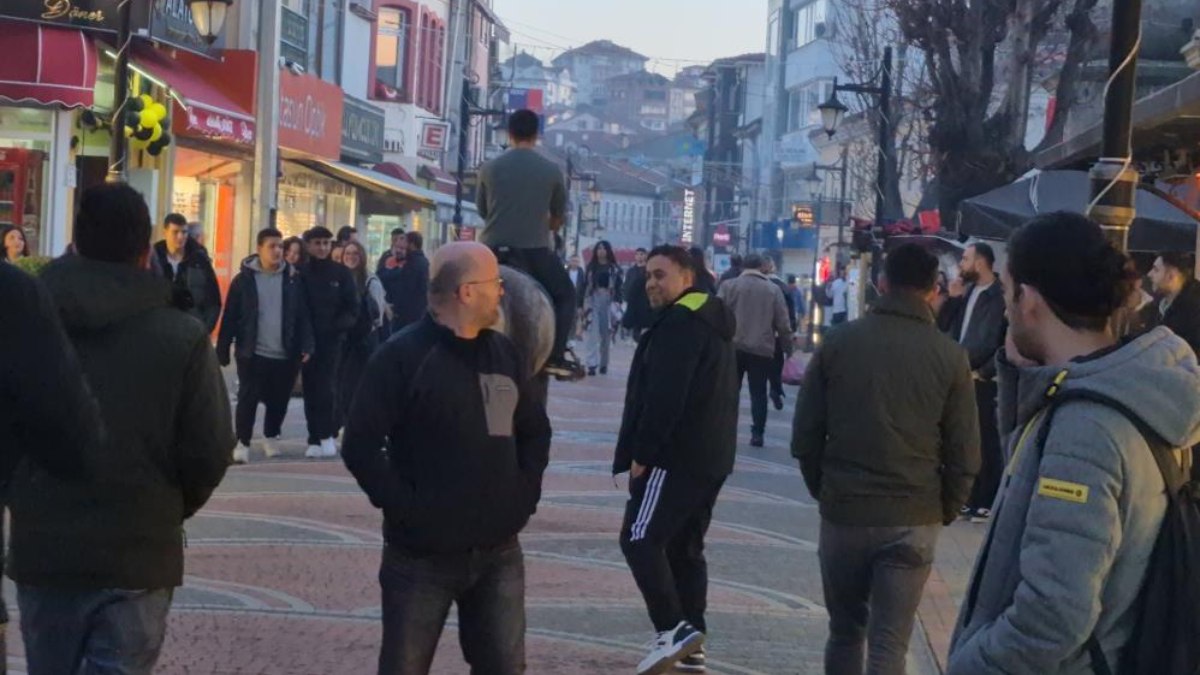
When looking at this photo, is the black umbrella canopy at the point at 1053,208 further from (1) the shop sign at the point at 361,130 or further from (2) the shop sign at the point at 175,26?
(1) the shop sign at the point at 361,130

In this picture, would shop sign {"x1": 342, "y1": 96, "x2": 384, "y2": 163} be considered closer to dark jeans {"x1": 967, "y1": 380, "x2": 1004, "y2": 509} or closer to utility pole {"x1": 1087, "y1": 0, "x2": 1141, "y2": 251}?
dark jeans {"x1": 967, "y1": 380, "x2": 1004, "y2": 509}

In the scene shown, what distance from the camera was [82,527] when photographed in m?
5.12

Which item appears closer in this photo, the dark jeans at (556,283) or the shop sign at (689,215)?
the dark jeans at (556,283)

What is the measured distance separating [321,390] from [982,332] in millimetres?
5855

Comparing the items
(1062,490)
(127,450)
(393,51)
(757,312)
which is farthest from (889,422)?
(393,51)

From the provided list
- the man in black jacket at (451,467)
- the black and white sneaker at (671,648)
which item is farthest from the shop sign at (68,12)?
the man in black jacket at (451,467)

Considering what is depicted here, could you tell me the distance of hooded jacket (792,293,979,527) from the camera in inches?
275

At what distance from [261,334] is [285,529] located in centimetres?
365

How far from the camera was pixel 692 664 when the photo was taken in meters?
8.57

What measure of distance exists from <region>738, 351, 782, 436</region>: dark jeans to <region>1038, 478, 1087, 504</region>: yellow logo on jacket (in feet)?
50.9

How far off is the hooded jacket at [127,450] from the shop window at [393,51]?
123 ft

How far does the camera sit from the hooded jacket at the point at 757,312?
19.5 metres

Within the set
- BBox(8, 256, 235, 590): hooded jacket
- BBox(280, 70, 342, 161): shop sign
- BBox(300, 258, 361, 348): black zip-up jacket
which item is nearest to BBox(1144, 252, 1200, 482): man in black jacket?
BBox(300, 258, 361, 348): black zip-up jacket

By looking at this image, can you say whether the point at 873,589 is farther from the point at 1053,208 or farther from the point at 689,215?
the point at 689,215
